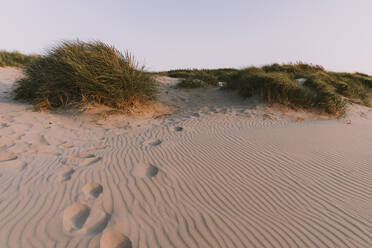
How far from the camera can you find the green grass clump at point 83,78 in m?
4.98

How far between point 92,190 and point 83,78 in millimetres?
3897

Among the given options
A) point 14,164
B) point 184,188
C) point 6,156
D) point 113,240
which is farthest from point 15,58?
point 113,240

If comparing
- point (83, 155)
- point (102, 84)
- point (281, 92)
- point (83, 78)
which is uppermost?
point (83, 78)

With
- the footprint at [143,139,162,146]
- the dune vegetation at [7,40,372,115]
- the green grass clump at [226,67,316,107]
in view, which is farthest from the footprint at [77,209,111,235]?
the green grass clump at [226,67,316,107]

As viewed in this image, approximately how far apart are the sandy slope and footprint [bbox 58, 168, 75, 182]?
11 mm

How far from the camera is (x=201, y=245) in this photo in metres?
1.34

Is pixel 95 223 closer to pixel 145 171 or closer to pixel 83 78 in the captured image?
pixel 145 171

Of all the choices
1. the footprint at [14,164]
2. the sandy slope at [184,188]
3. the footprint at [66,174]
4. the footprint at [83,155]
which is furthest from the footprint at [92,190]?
the footprint at [14,164]

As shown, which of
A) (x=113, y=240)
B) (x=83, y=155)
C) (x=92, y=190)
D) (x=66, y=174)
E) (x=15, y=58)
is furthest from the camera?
(x=15, y=58)

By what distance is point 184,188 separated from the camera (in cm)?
199

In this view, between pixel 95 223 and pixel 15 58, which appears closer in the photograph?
pixel 95 223

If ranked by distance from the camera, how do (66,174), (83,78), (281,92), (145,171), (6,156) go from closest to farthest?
1. (66,174)
2. (145,171)
3. (6,156)
4. (83,78)
5. (281,92)

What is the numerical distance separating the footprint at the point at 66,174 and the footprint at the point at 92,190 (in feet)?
1.06

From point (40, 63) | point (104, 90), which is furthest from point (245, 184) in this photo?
point (40, 63)
